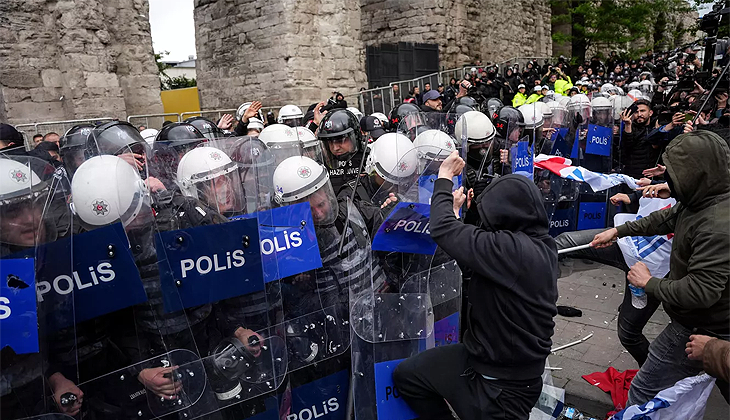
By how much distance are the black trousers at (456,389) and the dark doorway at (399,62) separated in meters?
17.0

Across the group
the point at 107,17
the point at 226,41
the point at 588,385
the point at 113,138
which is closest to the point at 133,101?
the point at 107,17

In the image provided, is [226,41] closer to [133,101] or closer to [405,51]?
[133,101]

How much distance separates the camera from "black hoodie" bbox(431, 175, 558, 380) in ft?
6.83

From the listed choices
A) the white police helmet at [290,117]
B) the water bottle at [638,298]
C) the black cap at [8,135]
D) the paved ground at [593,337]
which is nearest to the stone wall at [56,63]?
the white police helmet at [290,117]

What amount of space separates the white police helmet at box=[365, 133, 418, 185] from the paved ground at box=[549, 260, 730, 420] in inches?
87.1

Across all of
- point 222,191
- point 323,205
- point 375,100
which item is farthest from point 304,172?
point 375,100

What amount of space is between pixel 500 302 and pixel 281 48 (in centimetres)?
1090

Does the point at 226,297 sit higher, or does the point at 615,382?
the point at 226,297

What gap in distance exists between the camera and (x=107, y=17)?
429 inches

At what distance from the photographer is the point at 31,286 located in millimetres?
1667

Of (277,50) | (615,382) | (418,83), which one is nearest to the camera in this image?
(615,382)

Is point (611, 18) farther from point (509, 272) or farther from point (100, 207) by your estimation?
point (100, 207)

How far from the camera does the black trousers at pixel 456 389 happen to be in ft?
7.26

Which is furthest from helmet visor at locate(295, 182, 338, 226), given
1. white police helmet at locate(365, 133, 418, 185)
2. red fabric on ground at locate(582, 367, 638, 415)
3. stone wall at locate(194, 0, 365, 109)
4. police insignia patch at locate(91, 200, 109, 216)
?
stone wall at locate(194, 0, 365, 109)
